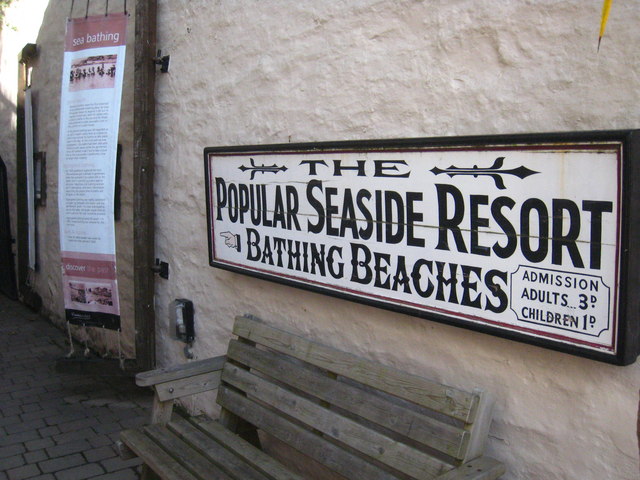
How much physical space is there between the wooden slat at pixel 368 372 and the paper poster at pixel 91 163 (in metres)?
→ 1.57

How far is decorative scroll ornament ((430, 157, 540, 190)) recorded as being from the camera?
2264mm

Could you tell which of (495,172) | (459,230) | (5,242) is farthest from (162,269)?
(5,242)

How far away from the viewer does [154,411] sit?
11.4 feet

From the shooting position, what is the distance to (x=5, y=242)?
27.2 feet

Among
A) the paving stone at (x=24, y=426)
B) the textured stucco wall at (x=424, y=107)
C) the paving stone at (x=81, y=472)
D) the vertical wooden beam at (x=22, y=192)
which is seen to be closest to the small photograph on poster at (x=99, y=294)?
the textured stucco wall at (x=424, y=107)

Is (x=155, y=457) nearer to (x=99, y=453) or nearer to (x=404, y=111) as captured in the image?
(x=99, y=453)

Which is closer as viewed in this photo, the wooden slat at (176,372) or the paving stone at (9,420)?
the wooden slat at (176,372)

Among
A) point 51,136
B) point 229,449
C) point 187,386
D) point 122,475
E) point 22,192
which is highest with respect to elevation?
point 51,136

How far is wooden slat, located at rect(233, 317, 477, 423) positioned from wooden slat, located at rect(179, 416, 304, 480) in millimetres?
477

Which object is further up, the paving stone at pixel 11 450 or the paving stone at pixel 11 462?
the paving stone at pixel 11 450

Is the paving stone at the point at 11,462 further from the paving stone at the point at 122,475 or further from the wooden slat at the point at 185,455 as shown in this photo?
the wooden slat at the point at 185,455

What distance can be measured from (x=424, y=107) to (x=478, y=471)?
140 centimetres

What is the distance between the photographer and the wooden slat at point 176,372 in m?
3.31

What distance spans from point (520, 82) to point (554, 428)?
1.22 m
